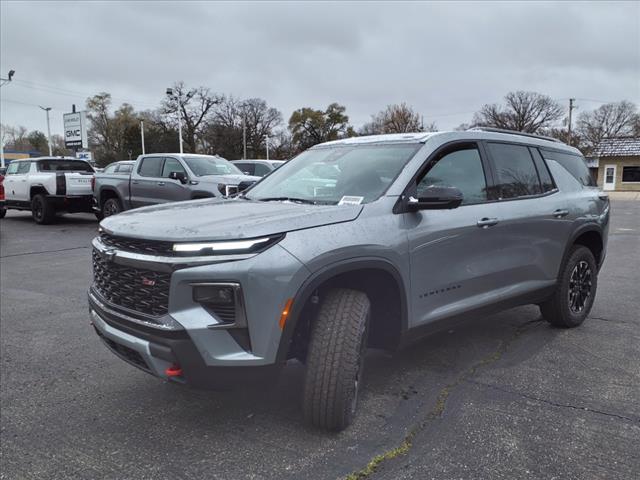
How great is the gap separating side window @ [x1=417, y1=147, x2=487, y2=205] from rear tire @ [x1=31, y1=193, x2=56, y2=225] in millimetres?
12975

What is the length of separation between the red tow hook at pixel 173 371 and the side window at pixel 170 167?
377 inches

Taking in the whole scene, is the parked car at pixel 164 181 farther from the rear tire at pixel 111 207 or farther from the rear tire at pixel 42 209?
the rear tire at pixel 42 209

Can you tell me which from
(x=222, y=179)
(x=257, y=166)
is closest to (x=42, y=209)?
(x=222, y=179)

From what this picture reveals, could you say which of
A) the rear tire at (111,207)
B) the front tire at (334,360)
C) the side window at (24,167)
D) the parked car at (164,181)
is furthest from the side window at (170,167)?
the front tire at (334,360)

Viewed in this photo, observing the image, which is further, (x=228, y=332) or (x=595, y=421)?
(x=595, y=421)

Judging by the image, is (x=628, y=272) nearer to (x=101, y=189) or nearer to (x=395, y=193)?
(x=395, y=193)

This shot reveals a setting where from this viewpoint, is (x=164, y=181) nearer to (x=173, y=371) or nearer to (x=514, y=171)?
(x=514, y=171)

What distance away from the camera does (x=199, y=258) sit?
2520 millimetres

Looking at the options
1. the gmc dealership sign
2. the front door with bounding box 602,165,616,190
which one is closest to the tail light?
the gmc dealership sign

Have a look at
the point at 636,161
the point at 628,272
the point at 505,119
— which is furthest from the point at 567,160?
the point at 505,119

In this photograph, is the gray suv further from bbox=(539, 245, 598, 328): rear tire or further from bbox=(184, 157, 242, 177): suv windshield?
bbox=(184, 157, 242, 177): suv windshield

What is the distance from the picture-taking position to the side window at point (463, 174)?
358 cm

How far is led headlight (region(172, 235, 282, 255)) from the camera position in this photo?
8.30 feet

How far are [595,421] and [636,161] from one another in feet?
156
